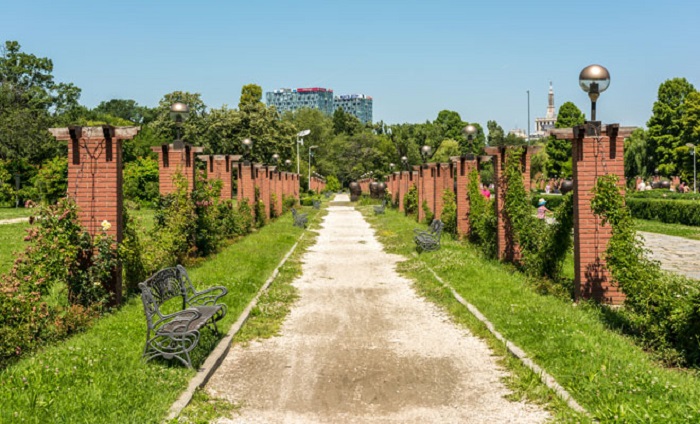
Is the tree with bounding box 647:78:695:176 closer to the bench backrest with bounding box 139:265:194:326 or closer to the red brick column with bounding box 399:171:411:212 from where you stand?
the red brick column with bounding box 399:171:411:212

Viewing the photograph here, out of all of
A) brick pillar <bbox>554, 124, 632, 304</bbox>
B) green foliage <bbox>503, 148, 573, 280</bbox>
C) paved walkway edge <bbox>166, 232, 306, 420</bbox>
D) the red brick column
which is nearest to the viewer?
paved walkway edge <bbox>166, 232, 306, 420</bbox>

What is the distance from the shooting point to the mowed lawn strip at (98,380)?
4.87 metres

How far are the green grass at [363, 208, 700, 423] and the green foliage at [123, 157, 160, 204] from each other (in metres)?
33.2

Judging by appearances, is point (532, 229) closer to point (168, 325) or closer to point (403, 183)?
point (168, 325)

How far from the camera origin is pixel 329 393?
19.7 feet

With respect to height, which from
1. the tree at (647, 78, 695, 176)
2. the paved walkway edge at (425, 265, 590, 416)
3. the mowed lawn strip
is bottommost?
the paved walkway edge at (425, 265, 590, 416)

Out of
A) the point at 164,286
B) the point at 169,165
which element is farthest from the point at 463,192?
the point at 164,286

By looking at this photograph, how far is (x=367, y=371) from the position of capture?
6.73 meters

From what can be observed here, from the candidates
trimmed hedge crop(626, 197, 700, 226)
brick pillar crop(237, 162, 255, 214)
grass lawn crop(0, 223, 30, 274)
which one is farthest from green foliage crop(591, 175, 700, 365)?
brick pillar crop(237, 162, 255, 214)

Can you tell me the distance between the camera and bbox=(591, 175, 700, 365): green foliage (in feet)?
21.3

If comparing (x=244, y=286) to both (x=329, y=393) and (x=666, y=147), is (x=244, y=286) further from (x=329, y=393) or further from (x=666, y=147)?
(x=666, y=147)

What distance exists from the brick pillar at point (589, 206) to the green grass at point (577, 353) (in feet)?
1.51

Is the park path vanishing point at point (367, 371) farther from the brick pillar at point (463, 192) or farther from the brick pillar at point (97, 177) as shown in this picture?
the brick pillar at point (463, 192)

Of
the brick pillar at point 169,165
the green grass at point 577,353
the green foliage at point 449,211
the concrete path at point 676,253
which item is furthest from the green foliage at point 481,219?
the brick pillar at point 169,165
